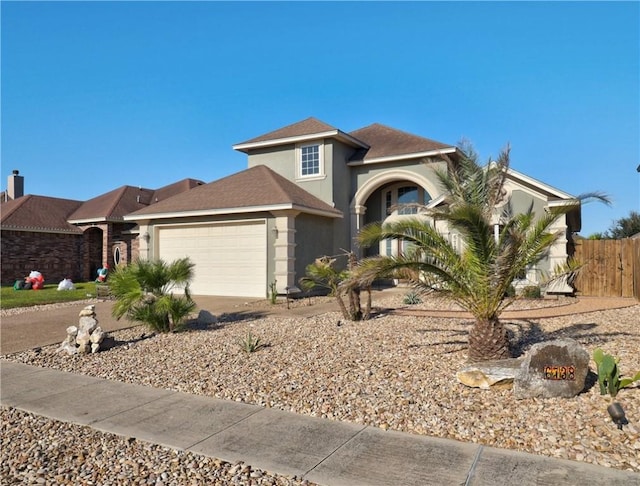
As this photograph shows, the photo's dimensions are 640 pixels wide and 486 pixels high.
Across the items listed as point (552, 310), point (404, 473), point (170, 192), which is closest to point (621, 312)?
point (552, 310)

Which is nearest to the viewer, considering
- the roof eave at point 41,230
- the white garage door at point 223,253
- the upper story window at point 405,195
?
the white garage door at point 223,253

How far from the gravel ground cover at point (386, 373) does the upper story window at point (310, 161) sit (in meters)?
9.41

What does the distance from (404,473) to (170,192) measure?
87.8 ft

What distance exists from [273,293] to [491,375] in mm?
9815

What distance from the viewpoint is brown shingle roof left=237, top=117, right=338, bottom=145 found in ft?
64.2

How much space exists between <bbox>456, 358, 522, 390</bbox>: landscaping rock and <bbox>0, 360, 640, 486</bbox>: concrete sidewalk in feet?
5.22

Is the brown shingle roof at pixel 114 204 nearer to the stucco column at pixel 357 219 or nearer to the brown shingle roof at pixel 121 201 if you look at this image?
the brown shingle roof at pixel 121 201

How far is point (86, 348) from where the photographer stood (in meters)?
8.43

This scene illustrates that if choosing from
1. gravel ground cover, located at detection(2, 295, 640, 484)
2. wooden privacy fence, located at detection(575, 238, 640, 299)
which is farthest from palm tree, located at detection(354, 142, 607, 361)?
wooden privacy fence, located at detection(575, 238, 640, 299)

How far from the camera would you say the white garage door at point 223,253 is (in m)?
16.8

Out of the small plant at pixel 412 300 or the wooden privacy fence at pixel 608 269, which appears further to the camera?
the wooden privacy fence at pixel 608 269

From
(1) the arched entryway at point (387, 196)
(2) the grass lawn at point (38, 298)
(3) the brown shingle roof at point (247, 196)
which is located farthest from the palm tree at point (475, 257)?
(2) the grass lawn at point (38, 298)

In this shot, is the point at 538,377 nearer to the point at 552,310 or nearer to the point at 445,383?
the point at 445,383

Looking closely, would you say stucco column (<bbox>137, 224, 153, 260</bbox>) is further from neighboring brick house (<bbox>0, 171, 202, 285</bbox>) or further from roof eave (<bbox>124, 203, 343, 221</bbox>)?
neighboring brick house (<bbox>0, 171, 202, 285</bbox>)
